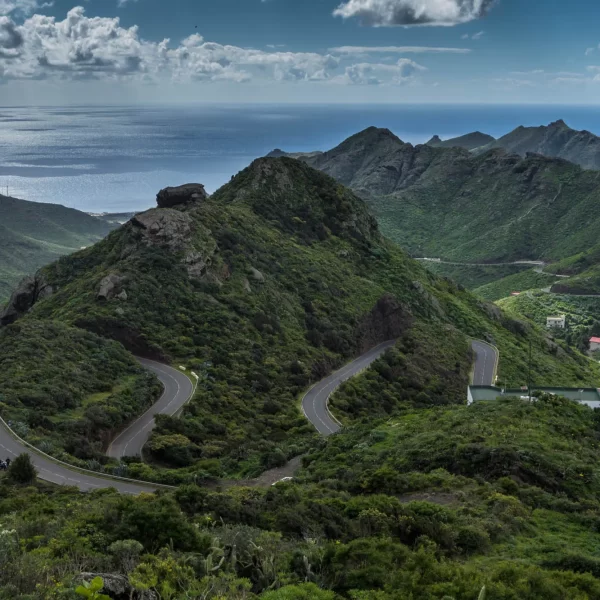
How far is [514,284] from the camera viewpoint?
119562mm

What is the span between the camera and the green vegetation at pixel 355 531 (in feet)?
44.4

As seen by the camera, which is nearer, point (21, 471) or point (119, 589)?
point (119, 589)

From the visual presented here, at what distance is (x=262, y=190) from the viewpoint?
7006 cm

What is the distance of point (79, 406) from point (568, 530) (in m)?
23.0

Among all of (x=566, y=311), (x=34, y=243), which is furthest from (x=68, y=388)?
(x=34, y=243)

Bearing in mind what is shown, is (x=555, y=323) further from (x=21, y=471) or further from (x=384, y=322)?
(x=21, y=471)

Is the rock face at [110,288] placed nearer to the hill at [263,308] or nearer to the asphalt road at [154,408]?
the hill at [263,308]

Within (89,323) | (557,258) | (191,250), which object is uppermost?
(191,250)

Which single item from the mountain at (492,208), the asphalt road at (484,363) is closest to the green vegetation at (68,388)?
the asphalt road at (484,363)

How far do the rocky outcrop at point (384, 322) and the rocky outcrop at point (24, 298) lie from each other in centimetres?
2436

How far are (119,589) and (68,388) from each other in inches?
962

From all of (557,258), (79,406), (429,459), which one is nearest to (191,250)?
(79,406)

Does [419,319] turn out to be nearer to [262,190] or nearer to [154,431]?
[262,190]

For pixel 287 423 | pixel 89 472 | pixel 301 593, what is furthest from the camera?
pixel 287 423
